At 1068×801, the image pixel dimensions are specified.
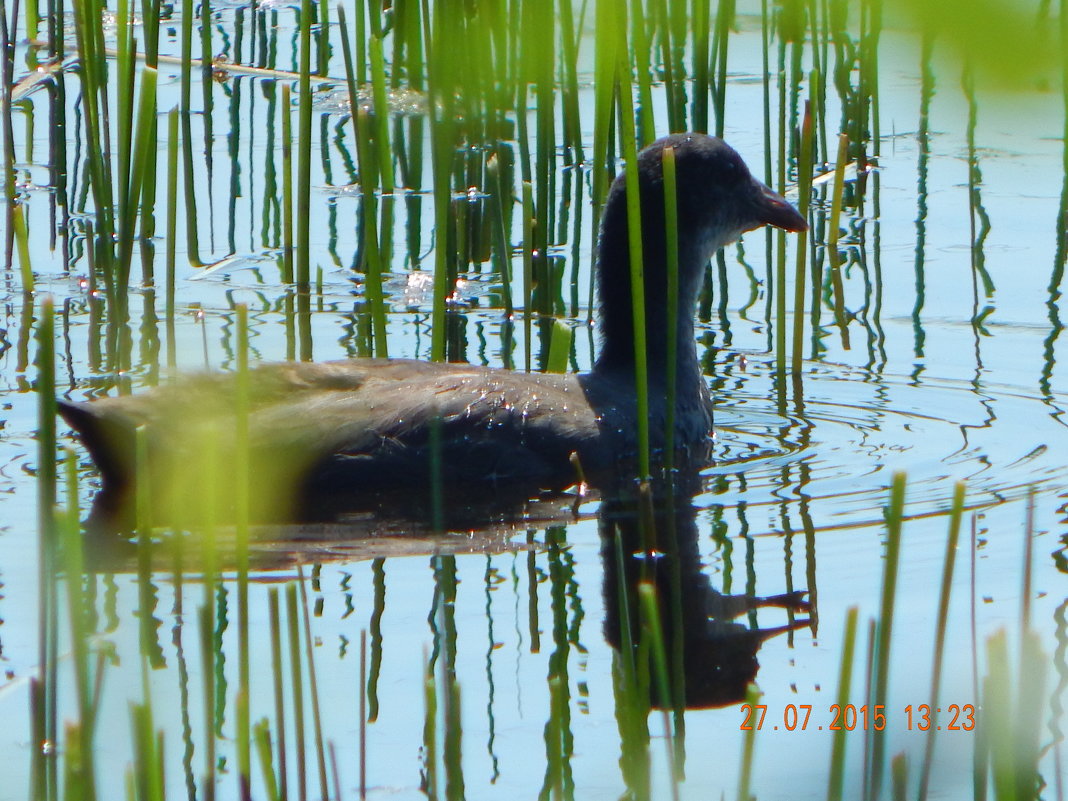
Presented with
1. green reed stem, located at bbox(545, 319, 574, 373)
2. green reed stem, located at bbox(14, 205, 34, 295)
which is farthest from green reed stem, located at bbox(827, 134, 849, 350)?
green reed stem, located at bbox(14, 205, 34, 295)

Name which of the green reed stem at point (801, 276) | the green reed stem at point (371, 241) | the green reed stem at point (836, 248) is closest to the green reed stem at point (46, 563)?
the green reed stem at point (371, 241)

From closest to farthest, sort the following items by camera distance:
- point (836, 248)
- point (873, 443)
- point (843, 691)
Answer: point (843, 691)
point (873, 443)
point (836, 248)

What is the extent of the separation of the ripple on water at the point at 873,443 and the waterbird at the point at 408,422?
0.28m

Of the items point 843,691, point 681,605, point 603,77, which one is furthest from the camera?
point 603,77

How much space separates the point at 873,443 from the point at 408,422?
5.49ft

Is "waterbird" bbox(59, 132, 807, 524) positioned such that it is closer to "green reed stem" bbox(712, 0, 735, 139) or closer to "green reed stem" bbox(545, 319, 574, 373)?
"green reed stem" bbox(545, 319, 574, 373)

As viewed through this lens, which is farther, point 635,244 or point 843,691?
point 635,244

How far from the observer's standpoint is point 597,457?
16.8 ft

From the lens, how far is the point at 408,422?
4.82 meters

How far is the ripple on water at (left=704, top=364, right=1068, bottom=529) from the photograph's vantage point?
4859mm

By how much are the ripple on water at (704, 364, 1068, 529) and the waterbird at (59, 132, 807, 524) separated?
0.28m

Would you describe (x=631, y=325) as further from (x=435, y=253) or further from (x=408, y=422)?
(x=408, y=422)

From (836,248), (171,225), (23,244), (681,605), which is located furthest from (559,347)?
(836,248)

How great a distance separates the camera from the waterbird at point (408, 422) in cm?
456
